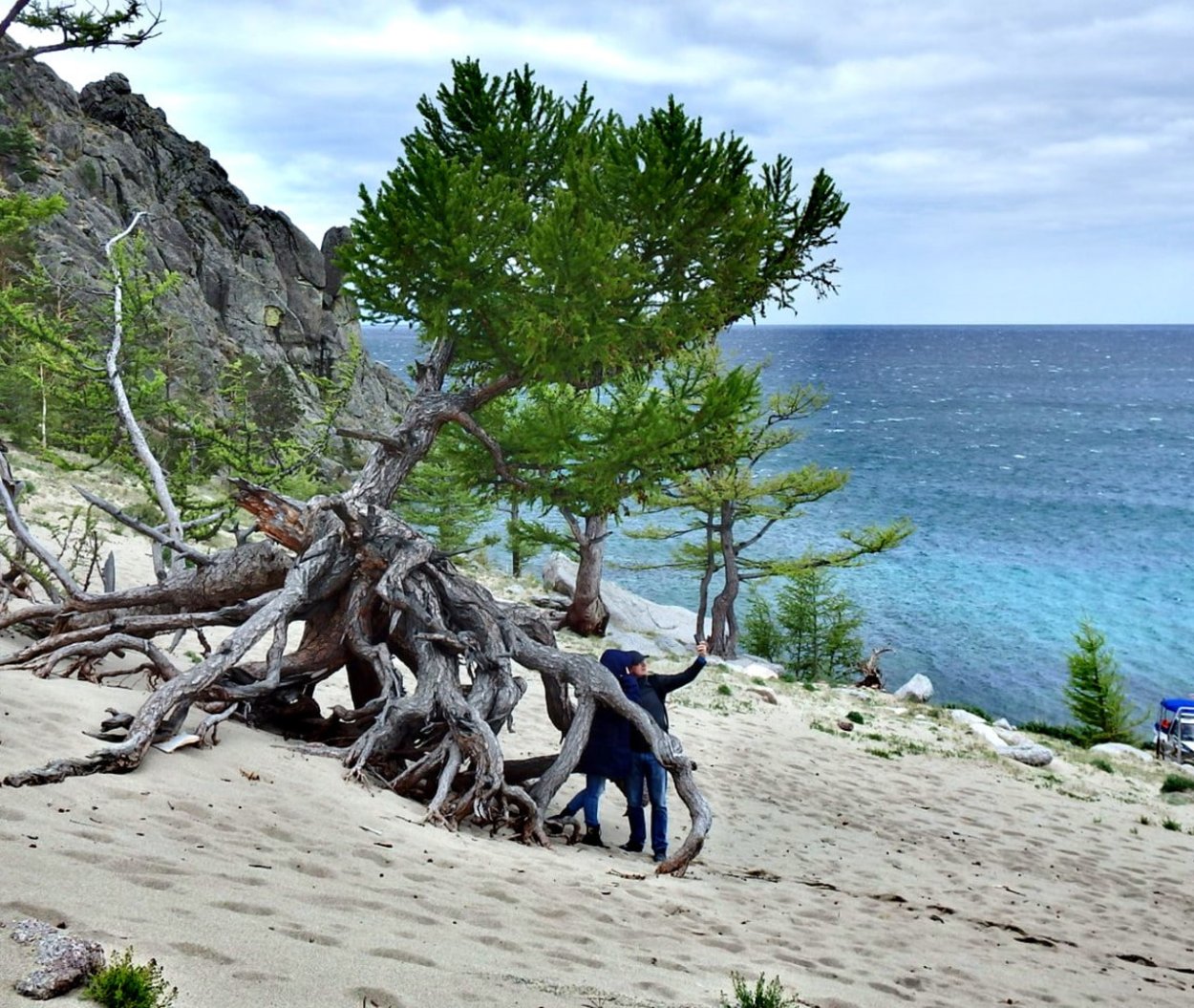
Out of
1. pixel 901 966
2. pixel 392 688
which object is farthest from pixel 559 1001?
pixel 392 688

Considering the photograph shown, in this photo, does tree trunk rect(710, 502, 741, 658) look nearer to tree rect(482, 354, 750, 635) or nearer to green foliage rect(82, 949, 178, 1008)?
tree rect(482, 354, 750, 635)

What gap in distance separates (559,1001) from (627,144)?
12.4 meters

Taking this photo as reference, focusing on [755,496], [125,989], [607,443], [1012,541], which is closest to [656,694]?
[607,443]

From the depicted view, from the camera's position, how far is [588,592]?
82.2 feet

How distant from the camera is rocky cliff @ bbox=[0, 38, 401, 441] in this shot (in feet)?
166

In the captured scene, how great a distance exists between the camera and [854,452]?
81.4 meters

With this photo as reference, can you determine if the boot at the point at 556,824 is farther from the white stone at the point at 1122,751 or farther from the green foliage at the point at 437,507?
the green foliage at the point at 437,507

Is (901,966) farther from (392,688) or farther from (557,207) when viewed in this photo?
(557,207)

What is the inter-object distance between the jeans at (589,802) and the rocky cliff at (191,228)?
40.7m

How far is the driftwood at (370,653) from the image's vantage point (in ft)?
26.2

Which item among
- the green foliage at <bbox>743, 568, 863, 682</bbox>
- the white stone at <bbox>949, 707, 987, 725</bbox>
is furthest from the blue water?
the white stone at <bbox>949, 707, 987, 725</bbox>

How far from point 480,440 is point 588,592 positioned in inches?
504

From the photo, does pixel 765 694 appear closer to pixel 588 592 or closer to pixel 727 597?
pixel 588 592

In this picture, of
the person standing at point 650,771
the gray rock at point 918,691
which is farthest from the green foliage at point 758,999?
the gray rock at point 918,691
